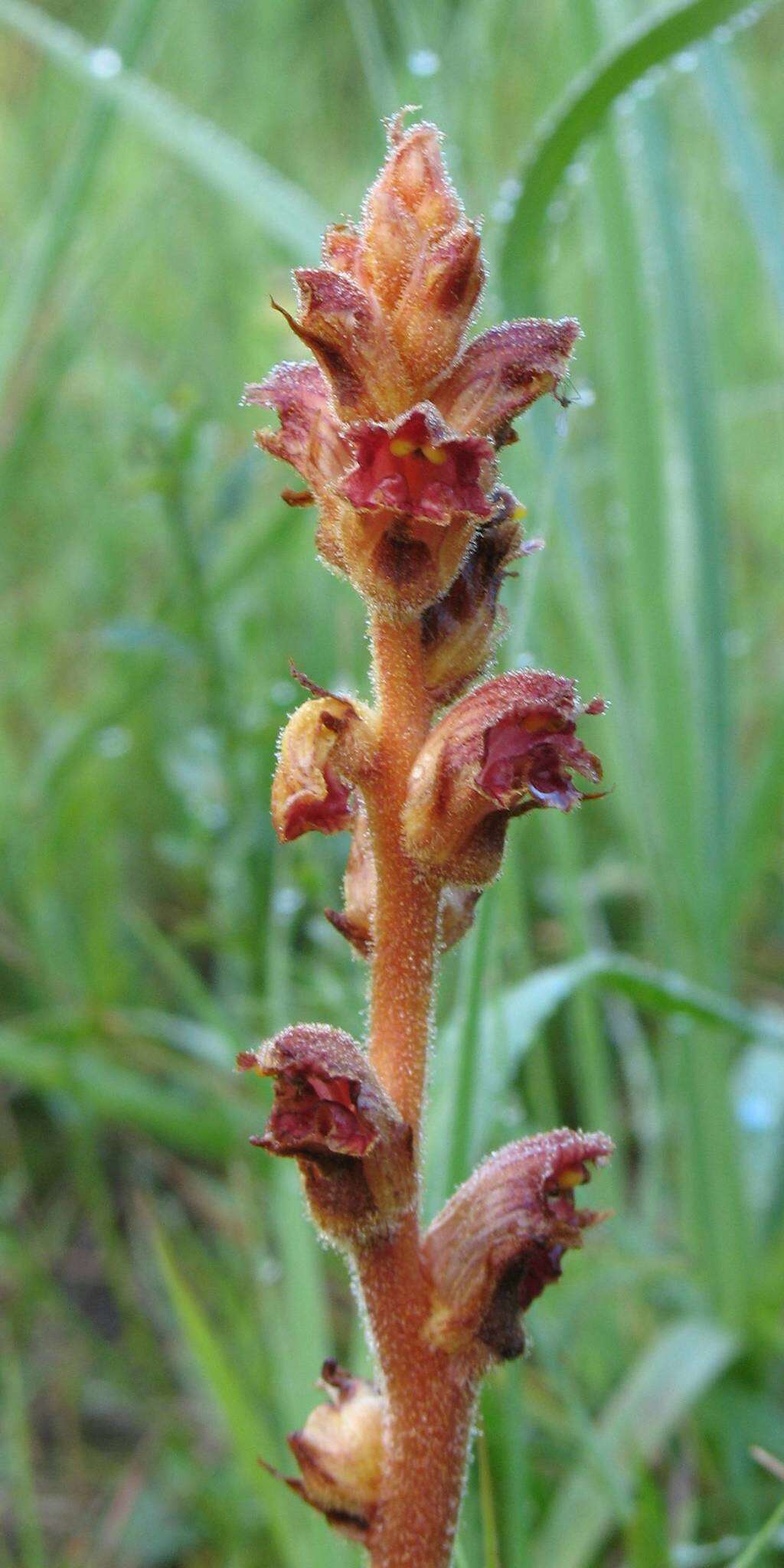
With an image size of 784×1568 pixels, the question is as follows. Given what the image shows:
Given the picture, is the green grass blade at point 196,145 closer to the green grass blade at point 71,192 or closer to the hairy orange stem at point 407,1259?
the green grass blade at point 71,192

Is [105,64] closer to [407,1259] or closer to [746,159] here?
[746,159]

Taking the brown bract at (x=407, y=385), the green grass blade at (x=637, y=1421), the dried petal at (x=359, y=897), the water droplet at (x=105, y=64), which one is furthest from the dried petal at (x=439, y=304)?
the green grass blade at (x=637, y=1421)

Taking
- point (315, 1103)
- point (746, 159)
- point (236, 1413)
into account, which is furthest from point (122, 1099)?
point (746, 159)

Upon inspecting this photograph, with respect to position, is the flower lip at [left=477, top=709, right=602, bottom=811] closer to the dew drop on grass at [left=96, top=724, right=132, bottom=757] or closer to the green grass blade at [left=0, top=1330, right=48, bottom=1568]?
the green grass blade at [left=0, top=1330, right=48, bottom=1568]

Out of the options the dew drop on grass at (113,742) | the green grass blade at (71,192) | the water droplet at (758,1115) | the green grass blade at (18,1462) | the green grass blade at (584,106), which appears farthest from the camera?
the dew drop on grass at (113,742)

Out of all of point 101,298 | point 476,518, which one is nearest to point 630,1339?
point 476,518

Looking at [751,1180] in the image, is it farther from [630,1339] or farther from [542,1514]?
[542,1514]
